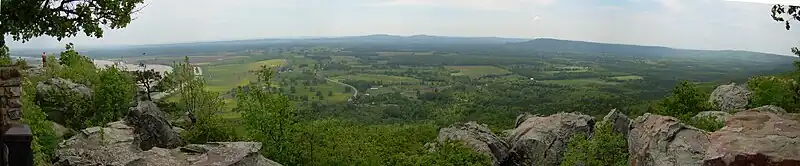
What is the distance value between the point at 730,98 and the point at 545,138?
611 inches

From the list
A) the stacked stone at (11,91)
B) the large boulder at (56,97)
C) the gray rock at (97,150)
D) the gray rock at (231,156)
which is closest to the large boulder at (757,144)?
the gray rock at (231,156)

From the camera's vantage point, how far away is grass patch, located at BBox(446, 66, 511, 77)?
17200 centimetres

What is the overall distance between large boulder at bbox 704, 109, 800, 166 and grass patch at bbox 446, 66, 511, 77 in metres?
148

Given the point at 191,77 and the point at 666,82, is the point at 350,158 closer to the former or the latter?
the point at 191,77

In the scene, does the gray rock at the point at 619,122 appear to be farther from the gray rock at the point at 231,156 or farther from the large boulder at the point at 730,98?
the gray rock at the point at 231,156

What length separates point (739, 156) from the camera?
1725cm

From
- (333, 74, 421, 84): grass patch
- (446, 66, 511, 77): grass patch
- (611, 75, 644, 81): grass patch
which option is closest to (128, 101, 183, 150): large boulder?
(333, 74, 421, 84): grass patch

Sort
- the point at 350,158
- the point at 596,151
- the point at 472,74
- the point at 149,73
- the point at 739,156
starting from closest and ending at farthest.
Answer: the point at 739,156 < the point at 350,158 < the point at 596,151 < the point at 149,73 < the point at 472,74

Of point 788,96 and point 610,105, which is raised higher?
point 788,96

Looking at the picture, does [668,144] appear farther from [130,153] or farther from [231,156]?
[130,153]

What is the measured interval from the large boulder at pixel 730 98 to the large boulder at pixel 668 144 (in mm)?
17926

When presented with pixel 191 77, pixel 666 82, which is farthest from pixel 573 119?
pixel 666 82

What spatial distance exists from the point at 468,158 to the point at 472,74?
14856cm

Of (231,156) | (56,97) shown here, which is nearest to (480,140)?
(231,156)
